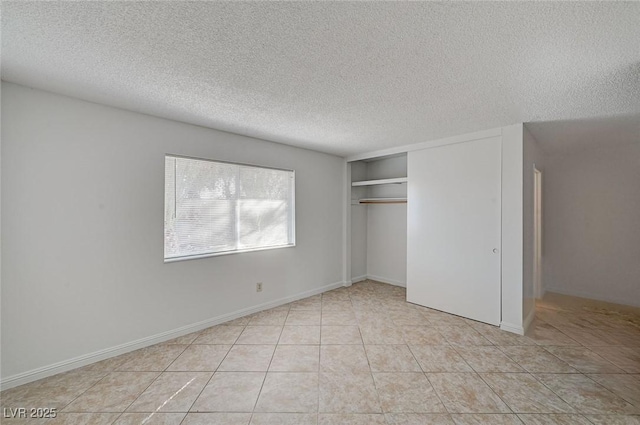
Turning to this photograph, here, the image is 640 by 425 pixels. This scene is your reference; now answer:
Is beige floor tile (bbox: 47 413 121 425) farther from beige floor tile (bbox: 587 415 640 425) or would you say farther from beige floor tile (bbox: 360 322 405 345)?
beige floor tile (bbox: 587 415 640 425)

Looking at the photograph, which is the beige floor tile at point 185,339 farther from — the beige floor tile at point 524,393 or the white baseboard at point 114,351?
the beige floor tile at point 524,393

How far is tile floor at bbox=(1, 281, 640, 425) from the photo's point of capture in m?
1.80

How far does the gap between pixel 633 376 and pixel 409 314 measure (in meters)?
1.99

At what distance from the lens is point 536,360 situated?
2.45 metres

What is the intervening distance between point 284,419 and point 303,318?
1684 millimetres

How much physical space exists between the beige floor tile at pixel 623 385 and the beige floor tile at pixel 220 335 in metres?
3.34

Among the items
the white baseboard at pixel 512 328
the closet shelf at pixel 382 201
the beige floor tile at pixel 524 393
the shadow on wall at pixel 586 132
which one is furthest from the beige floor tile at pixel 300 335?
the shadow on wall at pixel 586 132

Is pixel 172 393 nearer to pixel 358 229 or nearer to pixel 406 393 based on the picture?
pixel 406 393

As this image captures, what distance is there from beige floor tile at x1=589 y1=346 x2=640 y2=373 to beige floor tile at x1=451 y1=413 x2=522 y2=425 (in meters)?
1.52

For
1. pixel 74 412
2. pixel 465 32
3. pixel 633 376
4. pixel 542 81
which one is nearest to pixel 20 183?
pixel 74 412

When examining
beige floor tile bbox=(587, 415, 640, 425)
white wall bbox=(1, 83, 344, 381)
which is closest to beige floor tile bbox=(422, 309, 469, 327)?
beige floor tile bbox=(587, 415, 640, 425)

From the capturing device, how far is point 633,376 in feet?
7.27

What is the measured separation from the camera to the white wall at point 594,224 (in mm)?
4047

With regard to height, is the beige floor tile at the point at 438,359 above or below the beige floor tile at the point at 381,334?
above
